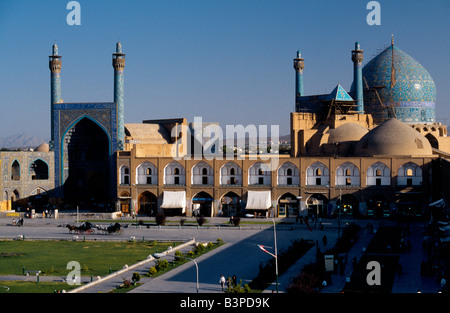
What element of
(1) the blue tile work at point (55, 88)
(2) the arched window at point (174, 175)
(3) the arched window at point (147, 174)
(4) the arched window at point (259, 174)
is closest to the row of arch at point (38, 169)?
(1) the blue tile work at point (55, 88)

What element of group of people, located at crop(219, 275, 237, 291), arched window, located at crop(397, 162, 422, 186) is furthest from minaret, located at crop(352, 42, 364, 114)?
group of people, located at crop(219, 275, 237, 291)

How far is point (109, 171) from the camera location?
55.7 m

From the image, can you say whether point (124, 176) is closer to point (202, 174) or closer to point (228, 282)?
point (202, 174)

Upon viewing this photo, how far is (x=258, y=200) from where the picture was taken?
163 feet

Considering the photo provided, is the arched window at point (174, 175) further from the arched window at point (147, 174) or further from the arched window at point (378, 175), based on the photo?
the arched window at point (378, 175)

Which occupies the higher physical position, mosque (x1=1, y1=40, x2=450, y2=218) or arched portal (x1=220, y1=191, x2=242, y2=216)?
mosque (x1=1, y1=40, x2=450, y2=218)

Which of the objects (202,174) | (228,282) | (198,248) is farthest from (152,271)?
(202,174)

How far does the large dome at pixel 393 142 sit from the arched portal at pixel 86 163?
908 inches

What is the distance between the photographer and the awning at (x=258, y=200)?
161 feet

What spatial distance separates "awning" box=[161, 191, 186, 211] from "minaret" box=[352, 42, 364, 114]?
2059 centimetres

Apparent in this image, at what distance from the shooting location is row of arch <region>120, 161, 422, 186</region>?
1890 inches

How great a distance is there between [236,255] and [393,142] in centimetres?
2229

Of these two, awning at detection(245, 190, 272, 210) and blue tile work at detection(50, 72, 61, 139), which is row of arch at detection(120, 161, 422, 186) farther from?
blue tile work at detection(50, 72, 61, 139)

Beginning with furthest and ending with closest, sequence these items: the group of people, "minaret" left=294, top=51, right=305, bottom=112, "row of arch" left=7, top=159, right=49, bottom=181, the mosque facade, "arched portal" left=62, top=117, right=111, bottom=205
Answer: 1. "minaret" left=294, top=51, right=305, bottom=112
2. "arched portal" left=62, top=117, right=111, bottom=205
3. "row of arch" left=7, top=159, right=49, bottom=181
4. the mosque facade
5. the group of people
